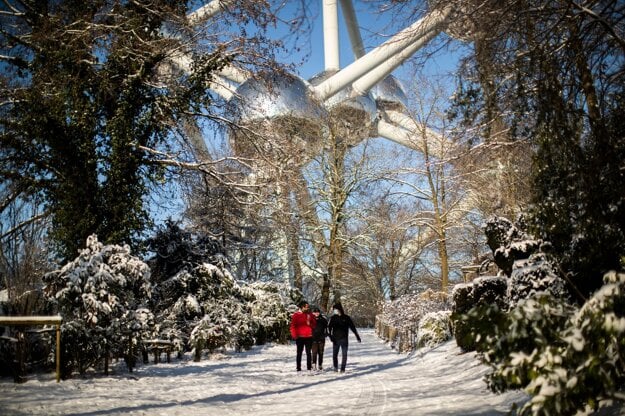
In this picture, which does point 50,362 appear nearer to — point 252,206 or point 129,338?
point 129,338

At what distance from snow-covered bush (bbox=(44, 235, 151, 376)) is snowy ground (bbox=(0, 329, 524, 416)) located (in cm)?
58

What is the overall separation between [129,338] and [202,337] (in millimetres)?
4016

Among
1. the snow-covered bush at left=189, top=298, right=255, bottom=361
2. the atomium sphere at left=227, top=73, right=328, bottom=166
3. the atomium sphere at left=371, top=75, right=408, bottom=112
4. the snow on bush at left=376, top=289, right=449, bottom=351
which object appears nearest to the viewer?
the snow-covered bush at left=189, top=298, right=255, bottom=361

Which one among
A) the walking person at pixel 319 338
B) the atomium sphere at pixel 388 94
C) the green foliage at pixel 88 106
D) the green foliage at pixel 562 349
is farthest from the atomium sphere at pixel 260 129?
the atomium sphere at pixel 388 94

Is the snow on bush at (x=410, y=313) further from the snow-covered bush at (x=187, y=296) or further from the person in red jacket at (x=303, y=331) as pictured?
the snow-covered bush at (x=187, y=296)

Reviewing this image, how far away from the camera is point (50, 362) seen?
11047 millimetres

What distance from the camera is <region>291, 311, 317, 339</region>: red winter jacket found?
44.0ft

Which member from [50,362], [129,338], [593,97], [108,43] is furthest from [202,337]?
[593,97]

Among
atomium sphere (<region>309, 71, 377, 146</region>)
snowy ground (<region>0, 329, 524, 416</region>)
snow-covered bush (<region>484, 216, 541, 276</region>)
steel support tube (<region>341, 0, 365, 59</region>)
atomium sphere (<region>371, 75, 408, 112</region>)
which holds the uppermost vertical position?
atomium sphere (<region>371, 75, 408, 112</region>)

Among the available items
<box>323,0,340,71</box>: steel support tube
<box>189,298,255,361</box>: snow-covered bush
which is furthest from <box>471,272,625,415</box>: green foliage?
<box>323,0,340,71</box>: steel support tube

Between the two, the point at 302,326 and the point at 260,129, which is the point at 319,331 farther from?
the point at 260,129

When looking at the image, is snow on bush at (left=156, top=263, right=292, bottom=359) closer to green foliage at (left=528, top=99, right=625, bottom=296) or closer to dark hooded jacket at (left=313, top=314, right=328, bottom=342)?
dark hooded jacket at (left=313, top=314, right=328, bottom=342)

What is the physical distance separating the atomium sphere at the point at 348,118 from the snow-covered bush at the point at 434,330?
15683mm

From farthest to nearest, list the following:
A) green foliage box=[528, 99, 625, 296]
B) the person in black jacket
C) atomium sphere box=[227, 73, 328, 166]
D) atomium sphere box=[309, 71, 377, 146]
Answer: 1. atomium sphere box=[309, 71, 377, 146]
2. atomium sphere box=[227, 73, 328, 166]
3. the person in black jacket
4. green foliage box=[528, 99, 625, 296]
